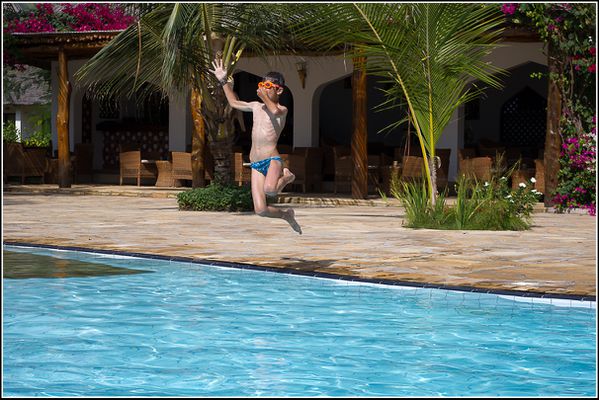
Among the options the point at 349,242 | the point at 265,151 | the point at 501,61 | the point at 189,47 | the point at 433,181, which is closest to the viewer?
the point at 265,151

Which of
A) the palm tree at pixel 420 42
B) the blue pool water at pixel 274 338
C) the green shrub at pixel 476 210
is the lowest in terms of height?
the blue pool water at pixel 274 338

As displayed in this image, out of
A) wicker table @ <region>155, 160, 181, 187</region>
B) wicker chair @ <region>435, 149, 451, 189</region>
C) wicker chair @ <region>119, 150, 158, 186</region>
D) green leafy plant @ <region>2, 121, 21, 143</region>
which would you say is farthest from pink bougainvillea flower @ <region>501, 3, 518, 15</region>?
green leafy plant @ <region>2, 121, 21, 143</region>

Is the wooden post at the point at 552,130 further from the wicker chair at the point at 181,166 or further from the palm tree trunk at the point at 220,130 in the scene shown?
the wicker chair at the point at 181,166

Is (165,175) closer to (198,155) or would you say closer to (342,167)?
(198,155)

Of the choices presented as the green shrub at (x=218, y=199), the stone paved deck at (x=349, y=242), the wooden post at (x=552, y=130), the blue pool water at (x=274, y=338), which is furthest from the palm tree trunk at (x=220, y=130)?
the blue pool water at (x=274, y=338)

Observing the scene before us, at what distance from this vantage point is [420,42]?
13891 mm

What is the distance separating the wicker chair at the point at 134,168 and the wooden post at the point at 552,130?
9078 mm

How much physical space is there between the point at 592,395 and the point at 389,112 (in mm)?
21492

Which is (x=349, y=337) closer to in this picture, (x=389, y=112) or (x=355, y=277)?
(x=355, y=277)

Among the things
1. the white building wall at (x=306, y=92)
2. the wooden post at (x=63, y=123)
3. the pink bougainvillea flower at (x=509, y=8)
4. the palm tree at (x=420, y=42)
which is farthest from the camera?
the wooden post at (x=63, y=123)

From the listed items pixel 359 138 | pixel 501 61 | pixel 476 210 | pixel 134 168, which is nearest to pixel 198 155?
pixel 134 168

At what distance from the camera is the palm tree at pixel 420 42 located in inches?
541

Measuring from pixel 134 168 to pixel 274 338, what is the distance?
51.6ft

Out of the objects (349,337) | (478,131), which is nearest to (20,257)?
(349,337)
